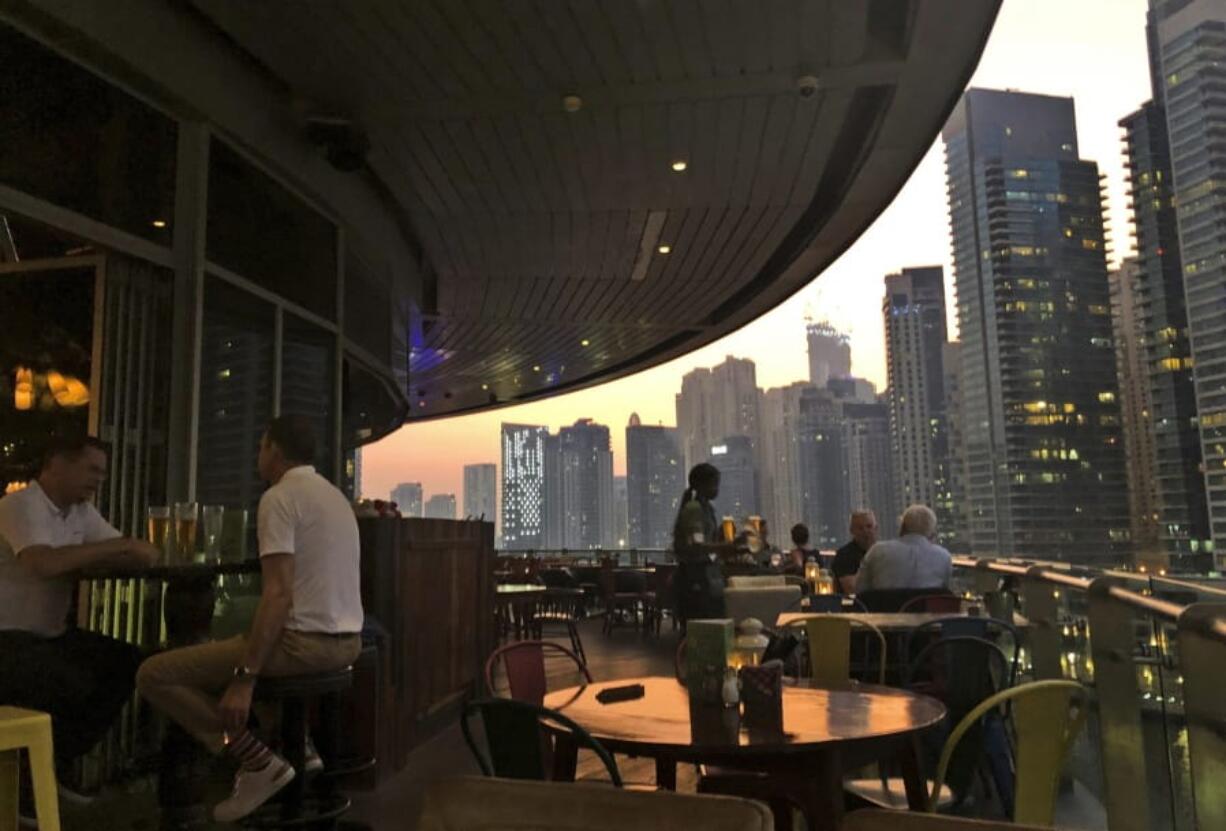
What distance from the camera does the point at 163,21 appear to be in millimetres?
4070

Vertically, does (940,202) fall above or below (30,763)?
above

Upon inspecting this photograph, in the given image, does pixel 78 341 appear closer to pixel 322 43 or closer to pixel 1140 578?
pixel 322 43

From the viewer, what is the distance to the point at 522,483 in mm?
21266

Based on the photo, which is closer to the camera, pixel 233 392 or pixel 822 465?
pixel 233 392

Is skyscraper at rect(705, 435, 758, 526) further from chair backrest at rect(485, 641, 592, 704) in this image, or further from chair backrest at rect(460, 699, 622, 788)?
chair backrest at rect(460, 699, 622, 788)

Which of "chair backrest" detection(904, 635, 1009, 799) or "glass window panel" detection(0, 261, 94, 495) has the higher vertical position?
"glass window panel" detection(0, 261, 94, 495)

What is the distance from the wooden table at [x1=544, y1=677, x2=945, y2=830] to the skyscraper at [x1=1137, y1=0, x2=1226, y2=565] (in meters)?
2.45

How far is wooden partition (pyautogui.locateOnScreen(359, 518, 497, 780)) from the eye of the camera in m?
4.30

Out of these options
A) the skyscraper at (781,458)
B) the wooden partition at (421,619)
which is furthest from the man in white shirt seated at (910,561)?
the skyscraper at (781,458)

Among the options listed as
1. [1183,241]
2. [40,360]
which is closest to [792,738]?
[1183,241]

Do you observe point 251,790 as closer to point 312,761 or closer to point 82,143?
point 312,761

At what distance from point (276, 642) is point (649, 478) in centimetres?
1651

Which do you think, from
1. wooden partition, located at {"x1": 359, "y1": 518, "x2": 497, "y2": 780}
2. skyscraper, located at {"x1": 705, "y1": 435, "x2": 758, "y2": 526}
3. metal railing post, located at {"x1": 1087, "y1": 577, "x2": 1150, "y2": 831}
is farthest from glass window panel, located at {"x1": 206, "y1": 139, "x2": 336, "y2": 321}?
skyscraper, located at {"x1": 705, "y1": 435, "x2": 758, "y2": 526}

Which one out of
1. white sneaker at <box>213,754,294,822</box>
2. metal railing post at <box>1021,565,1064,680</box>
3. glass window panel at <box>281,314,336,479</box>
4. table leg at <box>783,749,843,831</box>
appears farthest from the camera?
glass window panel at <box>281,314,336,479</box>
